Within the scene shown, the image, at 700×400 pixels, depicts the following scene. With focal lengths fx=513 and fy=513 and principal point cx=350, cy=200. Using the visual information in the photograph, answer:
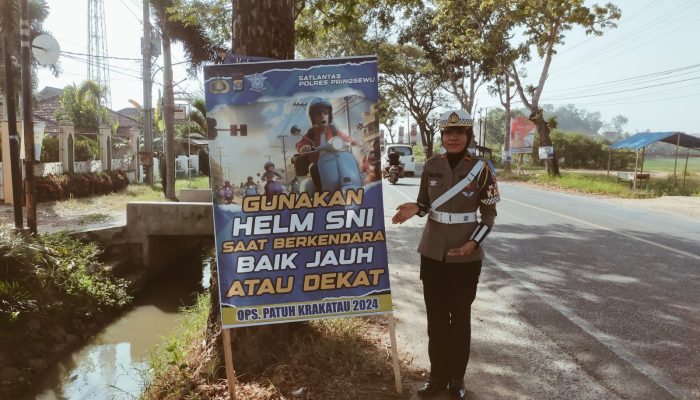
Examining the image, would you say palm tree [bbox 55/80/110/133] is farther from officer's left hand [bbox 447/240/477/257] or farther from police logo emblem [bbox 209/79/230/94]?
officer's left hand [bbox 447/240/477/257]

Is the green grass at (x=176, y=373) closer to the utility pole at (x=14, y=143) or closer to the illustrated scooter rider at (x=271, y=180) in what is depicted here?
the illustrated scooter rider at (x=271, y=180)

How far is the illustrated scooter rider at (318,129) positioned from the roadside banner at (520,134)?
29.3 meters

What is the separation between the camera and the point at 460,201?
10.5 feet

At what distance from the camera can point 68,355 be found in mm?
6641

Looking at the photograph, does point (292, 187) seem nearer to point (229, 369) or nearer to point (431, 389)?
point (229, 369)

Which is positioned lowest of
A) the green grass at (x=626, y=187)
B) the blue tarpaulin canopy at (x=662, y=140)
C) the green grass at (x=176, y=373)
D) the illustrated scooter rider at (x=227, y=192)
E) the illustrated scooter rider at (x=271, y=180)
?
the green grass at (x=176, y=373)

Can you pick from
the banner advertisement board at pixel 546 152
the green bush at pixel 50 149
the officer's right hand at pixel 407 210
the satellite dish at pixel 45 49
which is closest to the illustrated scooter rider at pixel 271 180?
the officer's right hand at pixel 407 210

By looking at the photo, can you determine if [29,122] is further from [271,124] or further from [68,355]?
[271,124]

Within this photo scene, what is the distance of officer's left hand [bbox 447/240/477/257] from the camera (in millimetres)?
3096

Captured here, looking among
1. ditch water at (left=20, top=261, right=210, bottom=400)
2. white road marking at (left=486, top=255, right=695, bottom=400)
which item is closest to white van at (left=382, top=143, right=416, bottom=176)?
ditch water at (left=20, top=261, right=210, bottom=400)

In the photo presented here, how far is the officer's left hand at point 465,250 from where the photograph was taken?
10.2 feet

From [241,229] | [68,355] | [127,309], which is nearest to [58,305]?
[68,355]

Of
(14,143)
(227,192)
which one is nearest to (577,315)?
(227,192)

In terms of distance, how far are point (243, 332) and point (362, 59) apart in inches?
83.5
